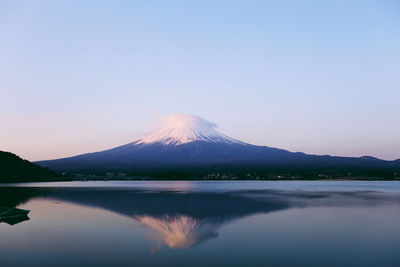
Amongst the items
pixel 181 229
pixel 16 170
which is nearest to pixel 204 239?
pixel 181 229

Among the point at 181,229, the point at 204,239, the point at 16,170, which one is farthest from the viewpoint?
the point at 16,170

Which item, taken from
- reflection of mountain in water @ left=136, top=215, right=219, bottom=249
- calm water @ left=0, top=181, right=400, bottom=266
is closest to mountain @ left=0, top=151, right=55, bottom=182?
calm water @ left=0, top=181, right=400, bottom=266

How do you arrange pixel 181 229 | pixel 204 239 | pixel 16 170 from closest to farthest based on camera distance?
pixel 204 239 < pixel 181 229 < pixel 16 170

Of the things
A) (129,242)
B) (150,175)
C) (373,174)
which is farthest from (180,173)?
(129,242)

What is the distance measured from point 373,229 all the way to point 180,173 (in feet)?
341

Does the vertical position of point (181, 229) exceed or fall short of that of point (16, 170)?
it falls short

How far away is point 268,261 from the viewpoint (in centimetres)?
1118

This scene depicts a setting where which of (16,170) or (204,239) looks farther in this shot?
(16,170)

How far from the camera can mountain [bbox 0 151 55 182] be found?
97488mm

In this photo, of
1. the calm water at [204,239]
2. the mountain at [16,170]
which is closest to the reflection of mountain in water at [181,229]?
the calm water at [204,239]

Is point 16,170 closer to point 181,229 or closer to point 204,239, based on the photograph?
point 181,229

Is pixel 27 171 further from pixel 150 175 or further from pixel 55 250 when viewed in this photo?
pixel 55 250

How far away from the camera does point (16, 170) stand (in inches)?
4021

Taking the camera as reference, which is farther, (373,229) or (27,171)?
(27,171)
